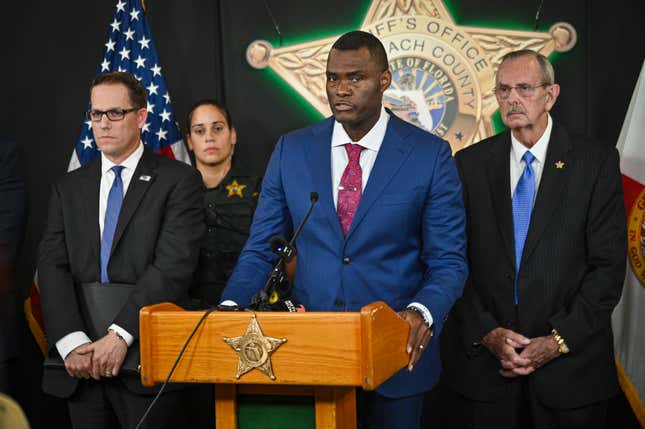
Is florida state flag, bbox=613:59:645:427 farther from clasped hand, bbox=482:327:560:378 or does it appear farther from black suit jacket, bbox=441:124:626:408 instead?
clasped hand, bbox=482:327:560:378

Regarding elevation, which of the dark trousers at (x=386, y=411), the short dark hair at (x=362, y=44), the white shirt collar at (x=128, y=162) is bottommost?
the dark trousers at (x=386, y=411)

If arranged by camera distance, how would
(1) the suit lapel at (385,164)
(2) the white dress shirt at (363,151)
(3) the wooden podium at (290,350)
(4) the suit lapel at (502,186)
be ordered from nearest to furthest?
(3) the wooden podium at (290,350), (1) the suit lapel at (385,164), (2) the white dress shirt at (363,151), (4) the suit lapel at (502,186)

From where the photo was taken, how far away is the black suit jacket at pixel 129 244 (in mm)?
2979

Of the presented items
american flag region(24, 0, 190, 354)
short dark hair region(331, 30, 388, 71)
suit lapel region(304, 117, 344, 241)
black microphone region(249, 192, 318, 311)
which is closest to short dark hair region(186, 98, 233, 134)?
american flag region(24, 0, 190, 354)

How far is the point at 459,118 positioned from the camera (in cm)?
432

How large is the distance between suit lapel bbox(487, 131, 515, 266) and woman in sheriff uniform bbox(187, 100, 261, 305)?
1198mm

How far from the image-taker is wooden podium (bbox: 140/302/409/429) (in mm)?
1794

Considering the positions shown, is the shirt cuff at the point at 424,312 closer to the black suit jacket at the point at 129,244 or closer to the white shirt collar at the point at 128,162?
the black suit jacket at the point at 129,244

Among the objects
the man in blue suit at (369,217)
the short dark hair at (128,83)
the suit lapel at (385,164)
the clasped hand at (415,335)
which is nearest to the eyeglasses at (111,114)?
the short dark hair at (128,83)

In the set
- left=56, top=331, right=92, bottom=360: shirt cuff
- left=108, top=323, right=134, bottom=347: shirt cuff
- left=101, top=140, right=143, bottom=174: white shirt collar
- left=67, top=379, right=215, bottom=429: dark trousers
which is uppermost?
left=101, top=140, right=143, bottom=174: white shirt collar

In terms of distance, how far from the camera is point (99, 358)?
9.46 ft

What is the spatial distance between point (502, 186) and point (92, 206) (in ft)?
5.00

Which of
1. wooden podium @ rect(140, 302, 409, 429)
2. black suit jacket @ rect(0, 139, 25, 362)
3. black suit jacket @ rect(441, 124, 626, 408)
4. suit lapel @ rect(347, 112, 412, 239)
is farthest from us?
black suit jacket @ rect(0, 139, 25, 362)

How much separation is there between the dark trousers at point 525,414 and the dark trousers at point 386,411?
0.67m
